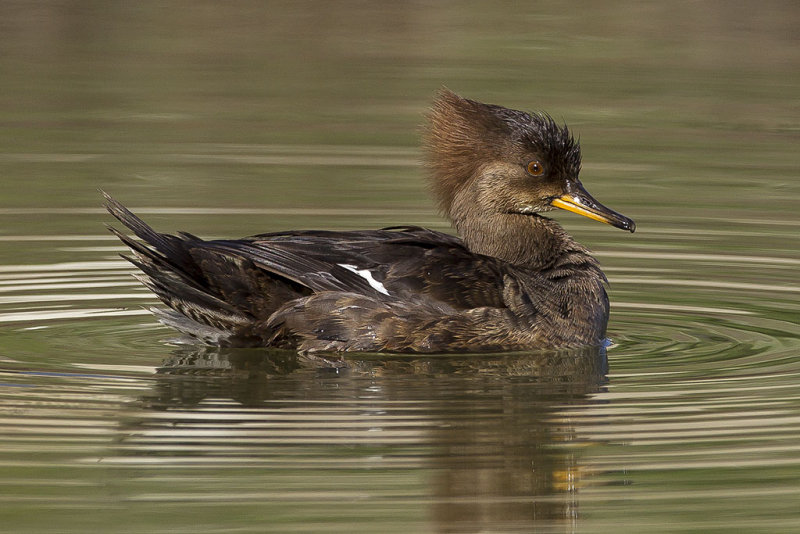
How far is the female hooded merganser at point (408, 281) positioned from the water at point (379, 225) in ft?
0.48

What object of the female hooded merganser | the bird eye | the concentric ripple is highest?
the bird eye

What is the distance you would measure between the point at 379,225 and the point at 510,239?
261 cm

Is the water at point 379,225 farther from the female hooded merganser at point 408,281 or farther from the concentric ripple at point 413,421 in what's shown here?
the female hooded merganser at point 408,281

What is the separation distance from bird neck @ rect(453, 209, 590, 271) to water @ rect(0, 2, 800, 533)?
23.8 inches

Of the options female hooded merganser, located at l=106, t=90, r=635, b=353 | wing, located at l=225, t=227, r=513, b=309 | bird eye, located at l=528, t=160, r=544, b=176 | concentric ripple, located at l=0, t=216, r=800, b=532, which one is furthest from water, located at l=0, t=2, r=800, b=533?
bird eye, located at l=528, t=160, r=544, b=176

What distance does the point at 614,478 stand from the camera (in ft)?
22.6

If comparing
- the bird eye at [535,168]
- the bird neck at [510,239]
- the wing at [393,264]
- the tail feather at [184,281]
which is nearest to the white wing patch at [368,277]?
the wing at [393,264]

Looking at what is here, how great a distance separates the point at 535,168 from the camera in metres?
9.61

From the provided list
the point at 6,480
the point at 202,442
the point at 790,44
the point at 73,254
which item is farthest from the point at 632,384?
the point at 790,44

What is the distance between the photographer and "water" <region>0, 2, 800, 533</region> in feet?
21.8

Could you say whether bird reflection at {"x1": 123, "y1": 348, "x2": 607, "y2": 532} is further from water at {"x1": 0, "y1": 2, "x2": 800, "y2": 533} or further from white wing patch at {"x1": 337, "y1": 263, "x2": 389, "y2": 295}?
white wing patch at {"x1": 337, "y1": 263, "x2": 389, "y2": 295}

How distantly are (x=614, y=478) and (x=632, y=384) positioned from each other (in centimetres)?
161

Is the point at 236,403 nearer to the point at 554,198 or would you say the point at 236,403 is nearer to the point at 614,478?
the point at 614,478

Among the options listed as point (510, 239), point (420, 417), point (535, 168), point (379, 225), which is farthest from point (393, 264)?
point (379, 225)
